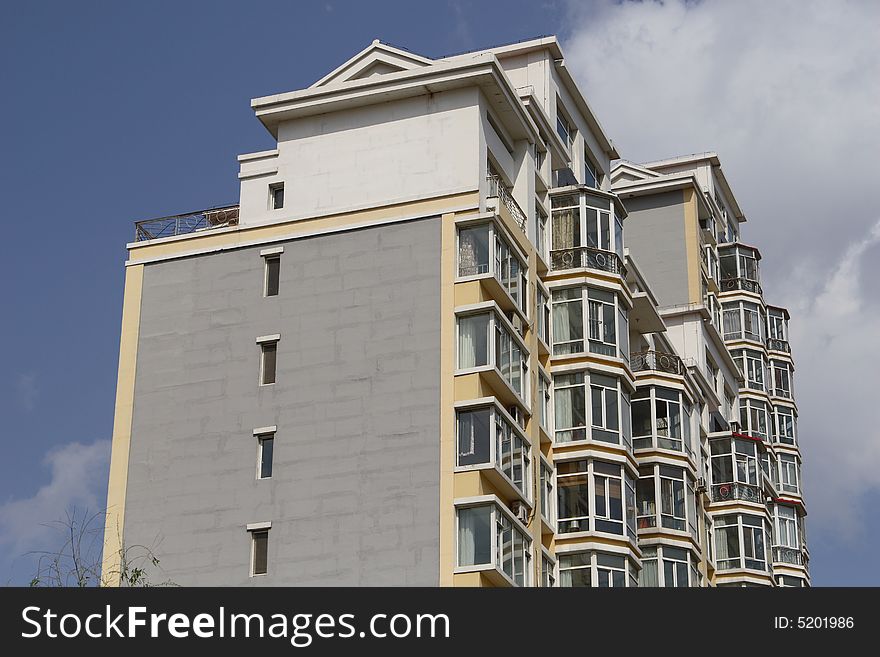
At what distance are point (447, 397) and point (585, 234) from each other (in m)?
12.5

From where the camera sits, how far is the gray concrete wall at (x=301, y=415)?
45750mm

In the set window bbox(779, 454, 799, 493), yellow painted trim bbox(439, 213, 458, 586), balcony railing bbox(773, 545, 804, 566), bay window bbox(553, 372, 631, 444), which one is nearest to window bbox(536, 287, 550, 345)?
bay window bbox(553, 372, 631, 444)

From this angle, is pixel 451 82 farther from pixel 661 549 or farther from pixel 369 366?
pixel 661 549

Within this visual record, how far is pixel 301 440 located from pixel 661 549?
1785 centimetres

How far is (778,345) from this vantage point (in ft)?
280

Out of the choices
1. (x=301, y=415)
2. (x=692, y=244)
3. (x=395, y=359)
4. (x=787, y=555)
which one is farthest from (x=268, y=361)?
(x=787, y=555)

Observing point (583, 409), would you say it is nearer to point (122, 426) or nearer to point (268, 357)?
point (268, 357)

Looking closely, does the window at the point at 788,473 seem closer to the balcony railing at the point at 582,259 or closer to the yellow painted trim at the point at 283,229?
the balcony railing at the point at 582,259

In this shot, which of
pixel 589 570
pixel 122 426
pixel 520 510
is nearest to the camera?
pixel 520 510

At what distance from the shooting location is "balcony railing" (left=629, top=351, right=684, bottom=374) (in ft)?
204

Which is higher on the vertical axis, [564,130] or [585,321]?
[564,130]

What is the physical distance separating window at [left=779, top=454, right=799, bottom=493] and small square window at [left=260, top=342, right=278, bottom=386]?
38947mm

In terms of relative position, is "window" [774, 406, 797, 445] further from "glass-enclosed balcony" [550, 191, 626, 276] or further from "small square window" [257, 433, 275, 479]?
"small square window" [257, 433, 275, 479]
